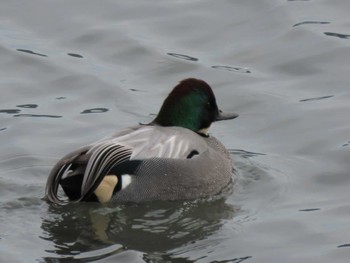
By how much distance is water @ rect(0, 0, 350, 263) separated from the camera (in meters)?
9.20

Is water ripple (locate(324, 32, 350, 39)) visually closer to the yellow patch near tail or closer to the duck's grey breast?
the duck's grey breast

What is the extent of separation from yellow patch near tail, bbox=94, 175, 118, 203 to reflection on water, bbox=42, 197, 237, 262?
0.26 feet

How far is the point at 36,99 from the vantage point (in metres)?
12.5

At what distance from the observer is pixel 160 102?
12.4m

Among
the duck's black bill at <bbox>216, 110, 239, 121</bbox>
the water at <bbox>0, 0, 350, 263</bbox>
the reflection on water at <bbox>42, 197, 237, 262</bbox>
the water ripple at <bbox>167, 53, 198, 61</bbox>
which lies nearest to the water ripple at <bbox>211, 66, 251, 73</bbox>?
the water at <bbox>0, 0, 350, 263</bbox>

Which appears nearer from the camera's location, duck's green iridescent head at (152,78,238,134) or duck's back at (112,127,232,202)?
duck's back at (112,127,232,202)

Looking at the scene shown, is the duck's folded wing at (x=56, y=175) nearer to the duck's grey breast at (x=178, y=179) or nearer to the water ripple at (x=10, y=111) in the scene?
the duck's grey breast at (x=178, y=179)

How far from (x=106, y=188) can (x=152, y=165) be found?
1.44ft

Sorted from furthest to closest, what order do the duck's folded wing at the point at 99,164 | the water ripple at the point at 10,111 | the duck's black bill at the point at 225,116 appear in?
the water ripple at the point at 10,111
the duck's black bill at the point at 225,116
the duck's folded wing at the point at 99,164

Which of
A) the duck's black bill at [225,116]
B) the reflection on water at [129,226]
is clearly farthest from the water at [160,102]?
the duck's black bill at [225,116]

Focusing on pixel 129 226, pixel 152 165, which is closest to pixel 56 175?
pixel 129 226

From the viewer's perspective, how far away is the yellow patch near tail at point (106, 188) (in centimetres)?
983

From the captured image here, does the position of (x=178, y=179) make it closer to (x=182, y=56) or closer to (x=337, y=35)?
(x=182, y=56)

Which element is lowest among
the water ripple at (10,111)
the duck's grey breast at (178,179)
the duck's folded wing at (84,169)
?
the water ripple at (10,111)
